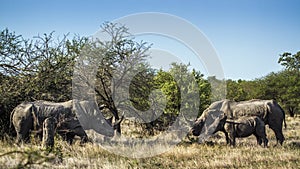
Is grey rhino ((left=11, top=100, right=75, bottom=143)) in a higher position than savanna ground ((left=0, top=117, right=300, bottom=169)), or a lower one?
higher

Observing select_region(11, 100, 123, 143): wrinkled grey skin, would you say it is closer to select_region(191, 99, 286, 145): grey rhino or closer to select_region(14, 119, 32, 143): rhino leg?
select_region(14, 119, 32, 143): rhino leg

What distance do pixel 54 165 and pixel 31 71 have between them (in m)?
6.42

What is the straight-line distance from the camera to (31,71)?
13.1m

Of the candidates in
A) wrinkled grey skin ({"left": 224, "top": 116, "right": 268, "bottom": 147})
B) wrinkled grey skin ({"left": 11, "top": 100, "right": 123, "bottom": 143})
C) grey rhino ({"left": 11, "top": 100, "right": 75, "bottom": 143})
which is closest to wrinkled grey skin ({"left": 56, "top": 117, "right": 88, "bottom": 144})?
wrinkled grey skin ({"left": 11, "top": 100, "right": 123, "bottom": 143})

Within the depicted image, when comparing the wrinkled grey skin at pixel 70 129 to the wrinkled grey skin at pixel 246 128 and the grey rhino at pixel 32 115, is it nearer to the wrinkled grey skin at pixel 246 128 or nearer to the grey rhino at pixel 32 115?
the grey rhino at pixel 32 115

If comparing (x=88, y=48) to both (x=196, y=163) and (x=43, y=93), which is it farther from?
(x=196, y=163)

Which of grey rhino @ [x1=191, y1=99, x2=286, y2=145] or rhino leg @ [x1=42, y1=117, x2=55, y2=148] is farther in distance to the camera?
grey rhino @ [x1=191, y1=99, x2=286, y2=145]

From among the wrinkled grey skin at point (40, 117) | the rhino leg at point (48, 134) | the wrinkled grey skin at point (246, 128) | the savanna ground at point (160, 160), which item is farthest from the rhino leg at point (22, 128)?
the wrinkled grey skin at point (246, 128)

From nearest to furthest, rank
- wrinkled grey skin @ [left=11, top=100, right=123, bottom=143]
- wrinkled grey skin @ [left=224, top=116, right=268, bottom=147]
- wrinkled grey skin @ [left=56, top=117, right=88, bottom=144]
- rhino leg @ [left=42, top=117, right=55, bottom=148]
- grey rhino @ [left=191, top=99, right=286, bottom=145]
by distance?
rhino leg @ [left=42, top=117, right=55, bottom=148]
wrinkled grey skin @ [left=56, top=117, right=88, bottom=144]
wrinkled grey skin @ [left=11, top=100, right=123, bottom=143]
wrinkled grey skin @ [left=224, top=116, right=268, bottom=147]
grey rhino @ [left=191, top=99, right=286, bottom=145]

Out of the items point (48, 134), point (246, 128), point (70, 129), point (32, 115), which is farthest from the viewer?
point (246, 128)

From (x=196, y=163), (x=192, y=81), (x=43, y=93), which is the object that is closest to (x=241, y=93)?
(x=192, y=81)

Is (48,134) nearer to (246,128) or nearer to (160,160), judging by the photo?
(160,160)

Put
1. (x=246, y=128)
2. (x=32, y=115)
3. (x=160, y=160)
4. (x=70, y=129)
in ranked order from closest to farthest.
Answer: (x=160, y=160), (x=70, y=129), (x=32, y=115), (x=246, y=128)

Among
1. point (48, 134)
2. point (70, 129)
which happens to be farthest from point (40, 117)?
point (48, 134)
